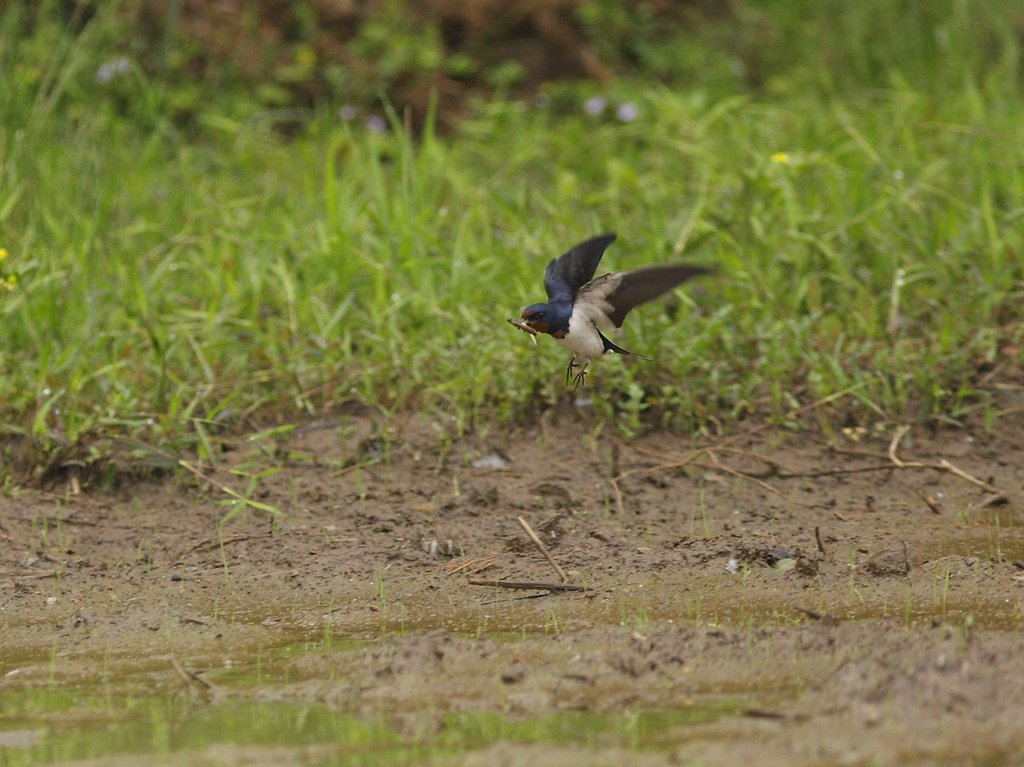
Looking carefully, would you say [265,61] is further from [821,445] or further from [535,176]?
[821,445]

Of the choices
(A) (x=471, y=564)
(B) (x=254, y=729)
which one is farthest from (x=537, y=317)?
(B) (x=254, y=729)

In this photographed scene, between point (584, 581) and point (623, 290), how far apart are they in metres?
0.85

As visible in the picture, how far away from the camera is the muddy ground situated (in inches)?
98.6

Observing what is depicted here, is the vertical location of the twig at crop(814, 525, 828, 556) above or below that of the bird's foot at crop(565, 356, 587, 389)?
below

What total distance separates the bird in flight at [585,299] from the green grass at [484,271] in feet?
3.69

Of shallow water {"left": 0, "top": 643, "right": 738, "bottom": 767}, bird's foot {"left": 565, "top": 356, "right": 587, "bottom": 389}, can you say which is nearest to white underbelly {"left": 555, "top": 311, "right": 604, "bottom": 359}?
bird's foot {"left": 565, "top": 356, "right": 587, "bottom": 389}

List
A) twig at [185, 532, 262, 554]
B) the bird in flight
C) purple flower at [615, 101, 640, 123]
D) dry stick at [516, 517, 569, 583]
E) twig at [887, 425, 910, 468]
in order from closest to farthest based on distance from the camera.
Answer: the bird in flight → dry stick at [516, 517, 569, 583] → twig at [185, 532, 262, 554] → twig at [887, 425, 910, 468] → purple flower at [615, 101, 640, 123]

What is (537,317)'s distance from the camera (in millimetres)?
2943

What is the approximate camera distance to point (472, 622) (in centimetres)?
319

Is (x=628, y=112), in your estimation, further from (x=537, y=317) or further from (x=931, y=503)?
(x=537, y=317)

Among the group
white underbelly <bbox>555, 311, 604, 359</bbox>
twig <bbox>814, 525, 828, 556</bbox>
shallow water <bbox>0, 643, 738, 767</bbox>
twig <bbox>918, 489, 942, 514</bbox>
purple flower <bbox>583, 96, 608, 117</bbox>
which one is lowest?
twig <bbox>918, 489, 942, 514</bbox>

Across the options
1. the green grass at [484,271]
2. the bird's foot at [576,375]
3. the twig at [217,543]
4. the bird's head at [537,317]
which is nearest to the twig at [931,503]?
the green grass at [484,271]

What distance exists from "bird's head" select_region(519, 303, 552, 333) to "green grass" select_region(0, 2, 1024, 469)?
4.07ft

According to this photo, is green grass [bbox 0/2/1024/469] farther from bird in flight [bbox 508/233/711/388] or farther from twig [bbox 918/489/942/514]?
bird in flight [bbox 508/233/711/388]
